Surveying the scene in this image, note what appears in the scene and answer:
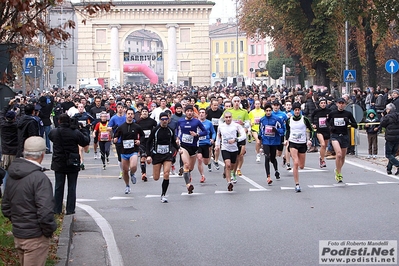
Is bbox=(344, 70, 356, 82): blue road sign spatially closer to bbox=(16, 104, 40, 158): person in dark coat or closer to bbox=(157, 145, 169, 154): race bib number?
bbox=(157, 145, 169, 154): race bib number

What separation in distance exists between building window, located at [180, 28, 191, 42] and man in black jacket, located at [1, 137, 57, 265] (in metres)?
95.3

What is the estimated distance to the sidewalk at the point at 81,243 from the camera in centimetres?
1005

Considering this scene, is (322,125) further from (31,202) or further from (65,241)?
(31,202)

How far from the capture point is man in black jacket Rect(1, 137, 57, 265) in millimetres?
7301

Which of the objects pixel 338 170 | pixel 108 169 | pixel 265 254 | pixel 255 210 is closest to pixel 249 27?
pixel 108 169

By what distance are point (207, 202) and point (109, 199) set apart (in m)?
2.13

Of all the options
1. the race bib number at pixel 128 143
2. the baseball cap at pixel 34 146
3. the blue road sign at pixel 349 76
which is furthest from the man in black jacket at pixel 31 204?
the blue road sign at pixel 349 76

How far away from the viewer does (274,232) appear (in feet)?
37.9

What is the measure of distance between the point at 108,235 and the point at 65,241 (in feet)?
4.44

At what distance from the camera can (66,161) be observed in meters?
12.9

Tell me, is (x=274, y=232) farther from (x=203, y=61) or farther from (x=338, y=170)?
(x=203, y=61)

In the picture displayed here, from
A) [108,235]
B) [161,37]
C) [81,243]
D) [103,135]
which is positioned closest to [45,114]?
[103,135]

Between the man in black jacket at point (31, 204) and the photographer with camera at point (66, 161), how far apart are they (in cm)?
539

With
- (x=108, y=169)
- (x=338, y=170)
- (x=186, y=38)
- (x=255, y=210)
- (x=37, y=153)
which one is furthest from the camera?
(x=186, y=38)
